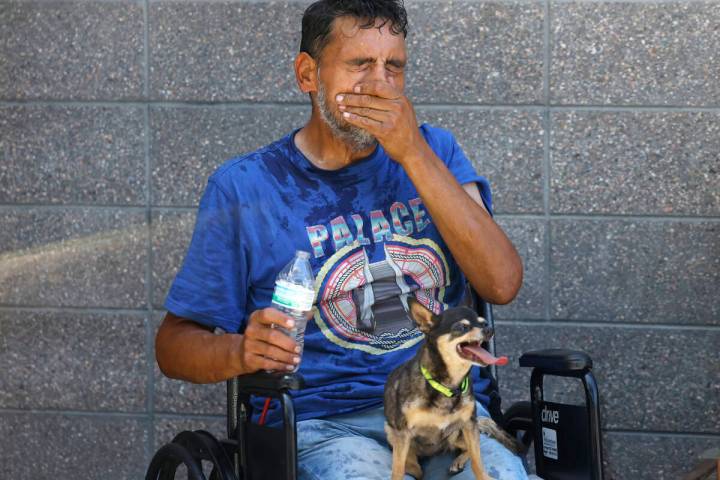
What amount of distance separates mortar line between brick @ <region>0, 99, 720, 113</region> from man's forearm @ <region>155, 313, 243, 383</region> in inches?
58.7

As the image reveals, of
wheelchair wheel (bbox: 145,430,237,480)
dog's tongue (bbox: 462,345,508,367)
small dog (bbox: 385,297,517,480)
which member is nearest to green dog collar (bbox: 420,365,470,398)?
small dog (bbox: 385,297,517,480)

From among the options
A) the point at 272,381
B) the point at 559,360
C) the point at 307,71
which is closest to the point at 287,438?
the point at 272,381

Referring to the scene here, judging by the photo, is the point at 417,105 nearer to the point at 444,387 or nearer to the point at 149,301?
the point at 149,301

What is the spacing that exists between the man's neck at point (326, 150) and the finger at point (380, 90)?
20 centimetres

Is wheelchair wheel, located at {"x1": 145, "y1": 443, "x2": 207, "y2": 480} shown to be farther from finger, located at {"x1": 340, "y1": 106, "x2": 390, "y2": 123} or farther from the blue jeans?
finger, located at {"x1": 340, "y1": 106, "x2": 390, "y2": 123}

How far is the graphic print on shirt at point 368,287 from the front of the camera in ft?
9.25

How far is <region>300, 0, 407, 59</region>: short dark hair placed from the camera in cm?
289

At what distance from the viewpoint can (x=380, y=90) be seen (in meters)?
2.75

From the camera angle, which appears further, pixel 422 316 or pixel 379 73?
pixel 379 73

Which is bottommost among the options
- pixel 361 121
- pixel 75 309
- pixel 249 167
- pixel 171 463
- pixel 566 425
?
pixel 171 463

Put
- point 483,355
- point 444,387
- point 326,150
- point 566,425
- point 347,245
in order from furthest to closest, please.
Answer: point 326,150
point 347,245
point 566,425
point 444,387
point 483,355

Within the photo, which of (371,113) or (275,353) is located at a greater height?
(371,113)

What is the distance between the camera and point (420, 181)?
2723mm

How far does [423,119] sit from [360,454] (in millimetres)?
1828
